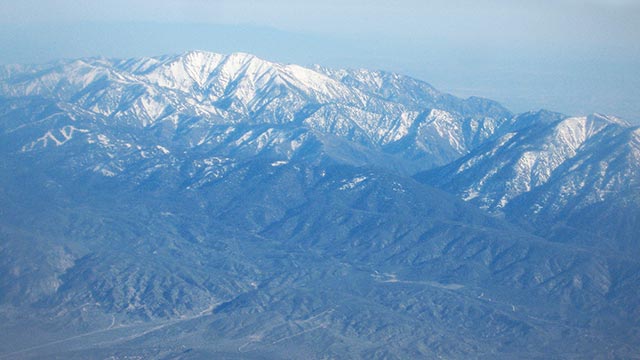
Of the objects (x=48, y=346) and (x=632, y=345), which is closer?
(x=48, y=346)

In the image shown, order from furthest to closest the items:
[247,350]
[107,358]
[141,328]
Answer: [141,328] < [247,350] < [107,358]

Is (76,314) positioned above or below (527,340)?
above

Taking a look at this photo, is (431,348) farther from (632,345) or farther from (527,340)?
(632,345)

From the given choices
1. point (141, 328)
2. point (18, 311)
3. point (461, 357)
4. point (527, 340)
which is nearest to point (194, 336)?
point (141, 328)

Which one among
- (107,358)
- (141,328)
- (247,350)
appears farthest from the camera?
(141,328)

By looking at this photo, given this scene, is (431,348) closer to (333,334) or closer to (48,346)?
(333,334)

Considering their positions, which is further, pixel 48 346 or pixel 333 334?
pixel 333 334

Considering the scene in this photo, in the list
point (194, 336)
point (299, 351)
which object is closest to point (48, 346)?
point (194, 336)

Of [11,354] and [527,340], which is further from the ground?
[11,354]
